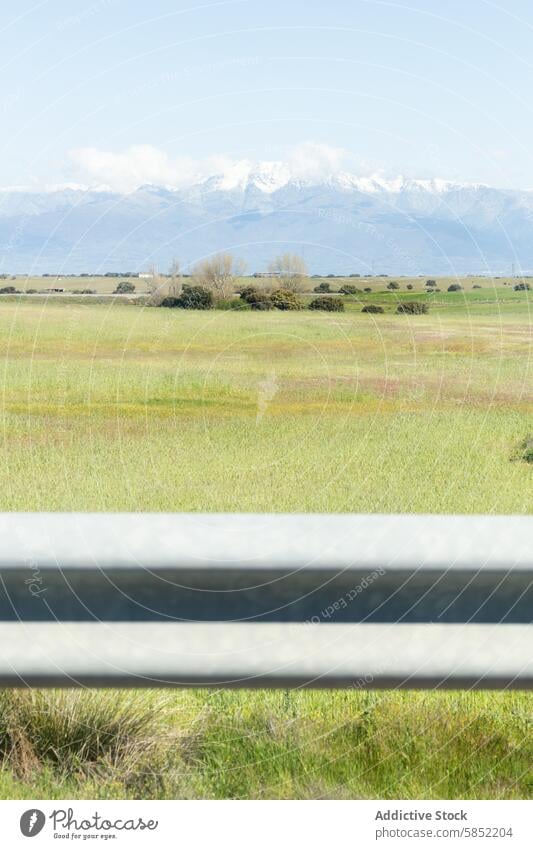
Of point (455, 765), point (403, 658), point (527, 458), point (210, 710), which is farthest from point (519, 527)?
point (527, 458)

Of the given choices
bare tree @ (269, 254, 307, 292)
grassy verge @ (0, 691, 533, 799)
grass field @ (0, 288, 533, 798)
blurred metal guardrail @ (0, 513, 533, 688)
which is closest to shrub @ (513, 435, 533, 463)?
grass field @ (0, 288, 533, 798)

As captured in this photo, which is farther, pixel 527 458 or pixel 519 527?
pixel 527 458

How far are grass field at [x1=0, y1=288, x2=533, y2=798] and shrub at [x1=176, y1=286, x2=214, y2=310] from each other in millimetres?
383

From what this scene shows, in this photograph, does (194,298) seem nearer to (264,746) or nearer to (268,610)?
(264,746)

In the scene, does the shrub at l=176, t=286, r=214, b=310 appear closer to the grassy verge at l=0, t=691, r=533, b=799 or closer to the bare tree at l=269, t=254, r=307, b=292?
the bare tree at l=269, t=254, r=307, b=292

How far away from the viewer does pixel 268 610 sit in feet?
8.87

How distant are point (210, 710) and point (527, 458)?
6.41 m

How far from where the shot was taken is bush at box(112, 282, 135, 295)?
296 inches

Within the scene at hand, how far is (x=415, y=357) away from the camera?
14836 millimetres

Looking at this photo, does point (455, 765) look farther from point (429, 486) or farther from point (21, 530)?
point (429, 486)
